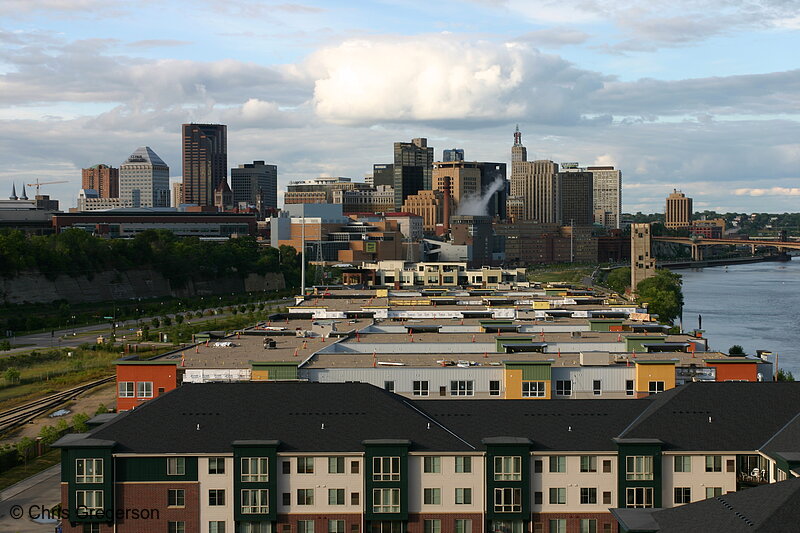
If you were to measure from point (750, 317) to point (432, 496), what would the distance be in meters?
109

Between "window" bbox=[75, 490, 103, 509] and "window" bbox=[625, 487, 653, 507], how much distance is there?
13.8 meters

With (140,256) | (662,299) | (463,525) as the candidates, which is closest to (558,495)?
(463,525)

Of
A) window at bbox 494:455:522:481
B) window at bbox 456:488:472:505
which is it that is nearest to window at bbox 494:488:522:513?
window at bbox 494:455:522:481

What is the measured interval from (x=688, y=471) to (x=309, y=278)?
145 m

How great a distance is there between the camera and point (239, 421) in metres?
31.1

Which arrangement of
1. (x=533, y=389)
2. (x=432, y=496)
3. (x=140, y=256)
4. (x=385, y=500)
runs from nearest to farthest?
(x=385, y=500) < (x=432, y=496) < (x=533, y=389) < (x=140, y=256)

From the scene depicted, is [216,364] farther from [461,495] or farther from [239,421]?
[461,495]

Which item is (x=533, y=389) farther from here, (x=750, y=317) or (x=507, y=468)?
(x=750, y=317)

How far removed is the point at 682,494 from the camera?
30.4 m

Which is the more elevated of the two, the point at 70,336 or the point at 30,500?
the point at 30,500

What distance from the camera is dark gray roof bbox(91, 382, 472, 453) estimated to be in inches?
1198

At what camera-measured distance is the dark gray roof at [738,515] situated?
2191 centimetres

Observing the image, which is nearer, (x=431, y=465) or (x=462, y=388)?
(x=431, y=465)

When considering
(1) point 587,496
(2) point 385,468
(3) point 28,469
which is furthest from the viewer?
(3) point 28,469
